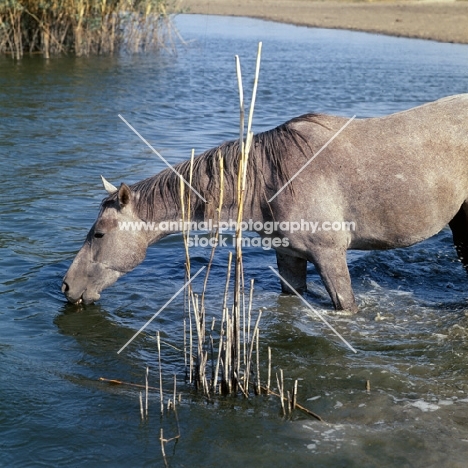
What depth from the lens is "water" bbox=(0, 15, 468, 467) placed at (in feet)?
15.5

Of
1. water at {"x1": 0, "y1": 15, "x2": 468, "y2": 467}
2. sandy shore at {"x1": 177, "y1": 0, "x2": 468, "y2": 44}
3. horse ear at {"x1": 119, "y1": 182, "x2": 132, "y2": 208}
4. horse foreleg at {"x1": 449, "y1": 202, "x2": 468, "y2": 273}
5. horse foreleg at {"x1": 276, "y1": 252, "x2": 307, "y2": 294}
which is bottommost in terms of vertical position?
water at {"x1": 0, "y1": 15, "x2": 468, "y2": 467}

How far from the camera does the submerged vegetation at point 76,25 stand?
1916 cm

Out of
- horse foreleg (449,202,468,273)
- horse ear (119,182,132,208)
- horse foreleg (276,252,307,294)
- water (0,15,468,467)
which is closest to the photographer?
water (0,15,468,467)

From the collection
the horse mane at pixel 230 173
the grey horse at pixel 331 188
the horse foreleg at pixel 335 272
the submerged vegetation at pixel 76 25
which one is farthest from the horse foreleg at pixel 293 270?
the submerged vegetation at pixel 76 25

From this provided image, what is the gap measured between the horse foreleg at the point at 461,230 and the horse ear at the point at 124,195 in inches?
115

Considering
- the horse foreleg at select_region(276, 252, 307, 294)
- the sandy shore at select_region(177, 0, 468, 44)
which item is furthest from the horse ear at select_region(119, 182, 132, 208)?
the sandy shore at select_region(177, 0, 468, 44)

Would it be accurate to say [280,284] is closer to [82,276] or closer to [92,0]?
[82,276]

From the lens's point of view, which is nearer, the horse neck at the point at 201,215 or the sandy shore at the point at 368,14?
the horse neck at the point at 201,215

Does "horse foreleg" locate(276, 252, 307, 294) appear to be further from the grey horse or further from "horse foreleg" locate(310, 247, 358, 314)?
"horse foreleg" locate(310, 247, 358, 314)

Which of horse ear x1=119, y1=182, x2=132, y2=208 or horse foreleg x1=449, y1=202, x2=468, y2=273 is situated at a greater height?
horse ear x1=119, y1=182, x2=132, y2=208

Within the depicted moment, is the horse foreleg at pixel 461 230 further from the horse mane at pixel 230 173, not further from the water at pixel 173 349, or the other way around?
the horse mane at pixel 230 173

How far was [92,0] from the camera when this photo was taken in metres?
19.5

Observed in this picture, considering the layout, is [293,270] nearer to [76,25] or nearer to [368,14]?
[76,25]

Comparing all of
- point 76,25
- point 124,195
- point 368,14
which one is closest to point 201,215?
point 124,195
